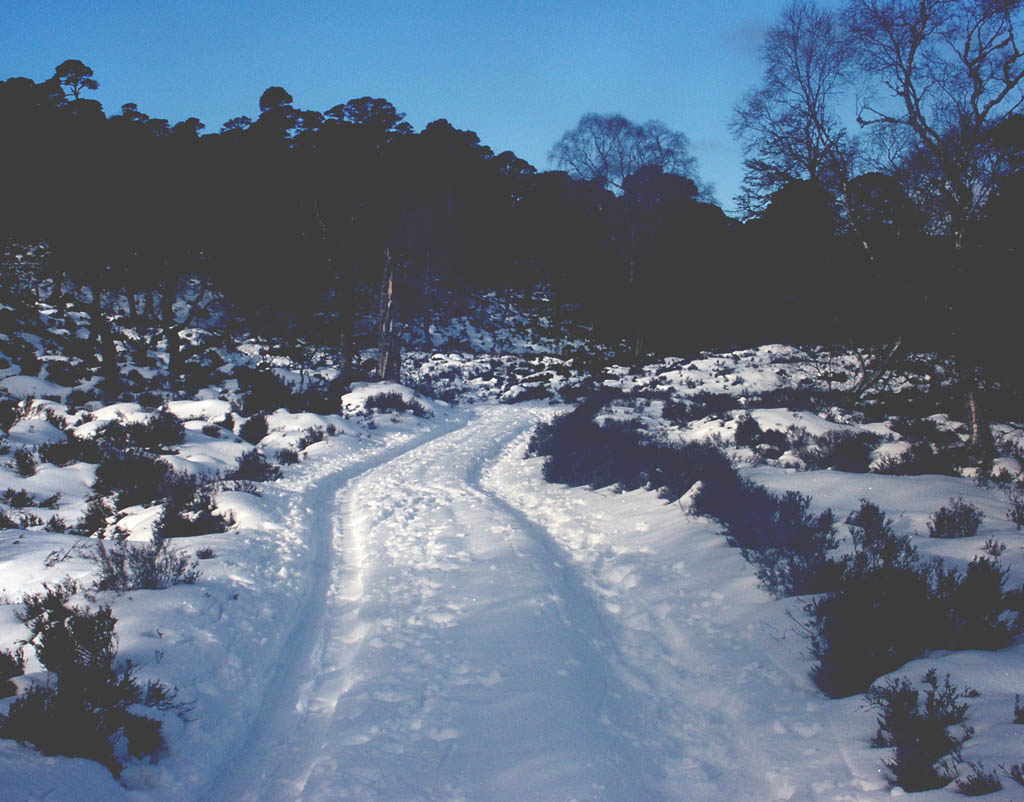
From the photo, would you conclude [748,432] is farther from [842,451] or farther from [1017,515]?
[1017,515]

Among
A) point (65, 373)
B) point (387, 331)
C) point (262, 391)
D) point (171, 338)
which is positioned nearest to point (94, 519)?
point (262, 391)

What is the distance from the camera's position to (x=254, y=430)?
12.9m

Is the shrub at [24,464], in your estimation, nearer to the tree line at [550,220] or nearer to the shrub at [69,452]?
the shrub at [69,452]

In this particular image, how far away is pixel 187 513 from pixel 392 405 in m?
10.8

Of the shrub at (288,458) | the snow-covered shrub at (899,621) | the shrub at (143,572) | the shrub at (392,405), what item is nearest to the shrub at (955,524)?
the snow-covered shrub at (899,621)

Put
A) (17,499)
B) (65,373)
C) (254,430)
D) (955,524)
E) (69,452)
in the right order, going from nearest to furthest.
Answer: (955,524), (17,499), (69,452), (254,430), (65,373)

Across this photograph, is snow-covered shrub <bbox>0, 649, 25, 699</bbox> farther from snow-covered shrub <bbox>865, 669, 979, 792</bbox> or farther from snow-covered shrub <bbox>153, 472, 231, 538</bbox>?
snow-covered shrub <bbox>865, 669, 979, 792</bbox>

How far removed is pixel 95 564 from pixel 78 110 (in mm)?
21541

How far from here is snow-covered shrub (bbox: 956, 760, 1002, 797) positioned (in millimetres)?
2072

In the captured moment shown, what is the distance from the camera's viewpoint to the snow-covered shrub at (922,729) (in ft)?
7.72

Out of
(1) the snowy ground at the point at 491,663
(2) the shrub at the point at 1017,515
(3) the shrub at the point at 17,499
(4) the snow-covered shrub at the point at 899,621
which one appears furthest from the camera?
(3) the shrub at the point at 17,499

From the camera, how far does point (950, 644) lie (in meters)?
3.23

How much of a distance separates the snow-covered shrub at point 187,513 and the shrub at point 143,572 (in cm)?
115

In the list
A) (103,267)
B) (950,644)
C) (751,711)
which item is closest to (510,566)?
(751,711)
